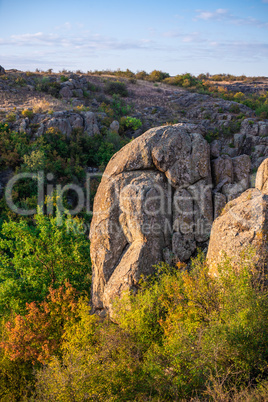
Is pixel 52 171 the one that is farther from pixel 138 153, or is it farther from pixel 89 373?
pixel 89 373

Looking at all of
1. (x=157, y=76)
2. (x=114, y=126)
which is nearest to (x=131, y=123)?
(x=114, y=126)

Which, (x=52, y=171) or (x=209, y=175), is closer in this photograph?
(x=209, y=175)

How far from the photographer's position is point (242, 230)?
38.5 feet

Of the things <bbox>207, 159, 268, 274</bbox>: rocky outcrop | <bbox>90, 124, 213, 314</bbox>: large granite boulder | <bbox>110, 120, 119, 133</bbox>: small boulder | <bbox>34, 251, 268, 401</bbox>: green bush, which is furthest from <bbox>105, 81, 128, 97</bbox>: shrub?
<bbox>34, 251, 268, 401</bbox>: green bush

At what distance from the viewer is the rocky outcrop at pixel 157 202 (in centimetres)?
1478

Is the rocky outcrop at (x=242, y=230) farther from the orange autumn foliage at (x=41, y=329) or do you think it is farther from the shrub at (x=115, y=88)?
the shrub at (x=115, y=88)

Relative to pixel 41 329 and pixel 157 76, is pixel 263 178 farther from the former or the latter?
pixel 157 76

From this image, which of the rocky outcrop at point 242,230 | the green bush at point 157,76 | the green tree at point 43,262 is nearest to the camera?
the rocky outcrop at point 242,230

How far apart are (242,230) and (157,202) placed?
170 inches

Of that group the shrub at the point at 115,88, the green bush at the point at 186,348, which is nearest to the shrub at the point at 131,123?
the shrub at the point at 115,88

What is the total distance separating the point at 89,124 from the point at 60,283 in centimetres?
2714

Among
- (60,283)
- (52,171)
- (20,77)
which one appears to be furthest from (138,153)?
(20,77)

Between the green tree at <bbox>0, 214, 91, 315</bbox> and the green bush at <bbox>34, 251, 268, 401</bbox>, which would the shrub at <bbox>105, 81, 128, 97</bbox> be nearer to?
the green tree at <bbox>0, 214, 91, 315</bbox>

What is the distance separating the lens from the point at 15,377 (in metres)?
13.7
